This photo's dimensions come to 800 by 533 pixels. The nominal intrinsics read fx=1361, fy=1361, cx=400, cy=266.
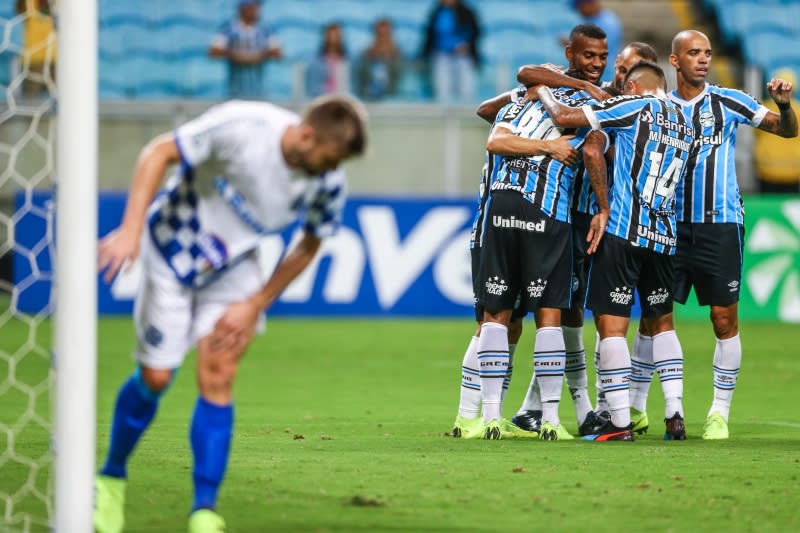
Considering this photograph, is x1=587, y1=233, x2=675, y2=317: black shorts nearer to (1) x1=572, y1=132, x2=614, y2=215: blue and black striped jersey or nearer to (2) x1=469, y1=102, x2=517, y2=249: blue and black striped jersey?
(1) x1=572, y1=132, x2=614, y2=215: blue and black striped jersey

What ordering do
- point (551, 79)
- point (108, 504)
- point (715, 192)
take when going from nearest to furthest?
1. point (108, 504)
2. point (551, 79)
3. point (715, 192)

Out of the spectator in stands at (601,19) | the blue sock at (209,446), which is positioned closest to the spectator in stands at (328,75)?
the spectator in stands at (601,19)

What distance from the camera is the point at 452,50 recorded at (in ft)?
52.4

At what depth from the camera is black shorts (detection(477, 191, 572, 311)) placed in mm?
6703

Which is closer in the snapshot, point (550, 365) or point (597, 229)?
point (597, 229)

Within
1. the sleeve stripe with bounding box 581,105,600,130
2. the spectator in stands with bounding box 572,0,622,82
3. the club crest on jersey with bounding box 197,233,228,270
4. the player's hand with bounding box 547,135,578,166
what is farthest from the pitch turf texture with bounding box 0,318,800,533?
the spectator in stands with bounding box 572,0,622,82

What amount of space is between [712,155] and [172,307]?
3.67 meters

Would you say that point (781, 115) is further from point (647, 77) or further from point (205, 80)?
point (205, 80)

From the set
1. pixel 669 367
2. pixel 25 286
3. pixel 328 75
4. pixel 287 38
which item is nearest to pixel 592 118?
pixel 669 367

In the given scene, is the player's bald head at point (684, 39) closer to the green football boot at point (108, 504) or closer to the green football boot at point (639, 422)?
the green football boot at point (639, 422)

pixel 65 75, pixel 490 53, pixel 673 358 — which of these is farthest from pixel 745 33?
pixel 65 75

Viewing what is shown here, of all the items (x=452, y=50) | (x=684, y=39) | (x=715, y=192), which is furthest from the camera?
(x=452, y=50)

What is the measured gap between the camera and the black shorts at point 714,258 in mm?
7031

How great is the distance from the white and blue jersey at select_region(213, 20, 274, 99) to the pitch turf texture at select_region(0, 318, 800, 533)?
569 cm
